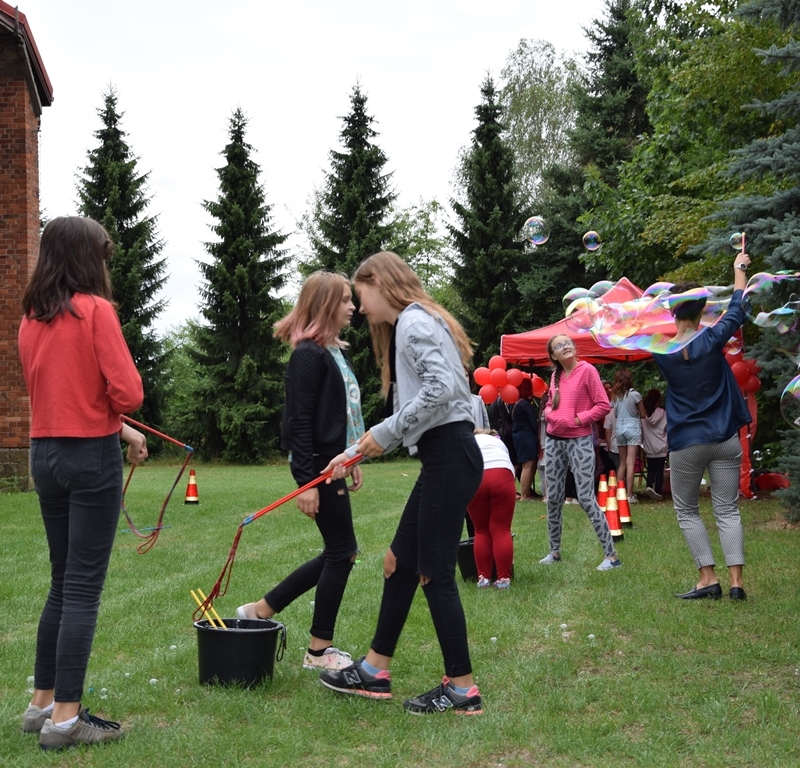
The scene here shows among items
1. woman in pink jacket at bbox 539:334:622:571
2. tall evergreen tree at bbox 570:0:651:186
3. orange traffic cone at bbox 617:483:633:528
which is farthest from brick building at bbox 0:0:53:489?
tall evergreen tree at bbox 570:0:651:186

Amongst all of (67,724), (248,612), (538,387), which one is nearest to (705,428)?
(248,612)

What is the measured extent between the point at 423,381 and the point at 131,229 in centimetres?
3524

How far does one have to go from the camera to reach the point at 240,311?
36.4 metres

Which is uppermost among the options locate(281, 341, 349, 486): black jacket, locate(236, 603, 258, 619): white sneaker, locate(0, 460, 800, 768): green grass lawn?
locate(281, 341, 349, 486): black jacket

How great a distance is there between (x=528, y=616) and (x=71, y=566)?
3475mm

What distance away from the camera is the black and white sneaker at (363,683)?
4570 millimetres

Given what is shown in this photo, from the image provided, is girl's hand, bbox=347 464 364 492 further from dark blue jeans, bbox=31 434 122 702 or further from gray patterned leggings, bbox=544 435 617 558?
gray patterned leggings, bbox=544 435 617 558

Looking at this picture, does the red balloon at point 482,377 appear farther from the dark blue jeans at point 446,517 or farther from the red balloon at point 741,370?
the dark blue jeans at point 446,517

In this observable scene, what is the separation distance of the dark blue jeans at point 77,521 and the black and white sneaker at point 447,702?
147 centimetres

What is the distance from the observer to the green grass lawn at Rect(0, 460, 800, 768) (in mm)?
3885

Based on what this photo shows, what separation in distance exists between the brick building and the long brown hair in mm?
13615

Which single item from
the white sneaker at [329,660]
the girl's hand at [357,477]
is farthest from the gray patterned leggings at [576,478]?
the white sneaker at [329,660]

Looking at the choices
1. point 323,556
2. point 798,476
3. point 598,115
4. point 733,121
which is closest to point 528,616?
point 323,556

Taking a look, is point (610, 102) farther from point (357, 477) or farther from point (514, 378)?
point (357, 477)
